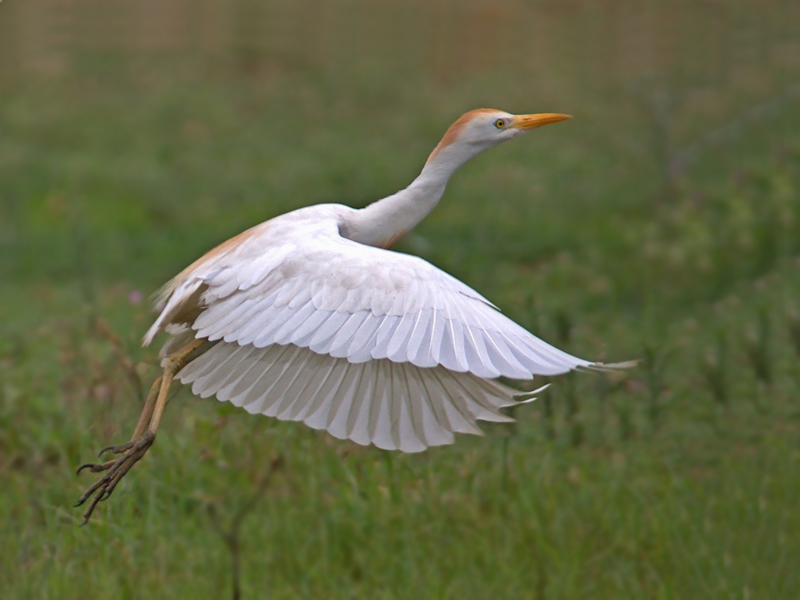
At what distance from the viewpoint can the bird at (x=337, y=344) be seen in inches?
80.7

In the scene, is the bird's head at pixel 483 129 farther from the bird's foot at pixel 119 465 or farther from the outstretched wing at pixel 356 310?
the bird's foot at pixel 119 465

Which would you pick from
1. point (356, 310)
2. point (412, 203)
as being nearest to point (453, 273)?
point (412, 203)

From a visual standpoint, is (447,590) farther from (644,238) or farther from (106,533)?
(644,238)

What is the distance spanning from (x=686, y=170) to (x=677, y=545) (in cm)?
401

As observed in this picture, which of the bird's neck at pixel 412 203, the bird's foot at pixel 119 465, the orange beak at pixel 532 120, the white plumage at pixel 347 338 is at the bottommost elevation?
the bird's foot at pixel 119 465

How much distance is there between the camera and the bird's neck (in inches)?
107

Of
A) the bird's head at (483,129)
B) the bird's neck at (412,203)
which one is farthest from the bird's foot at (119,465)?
the bird's head at (483,129)

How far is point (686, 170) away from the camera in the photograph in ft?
22.2

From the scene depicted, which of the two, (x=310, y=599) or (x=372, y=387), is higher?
(x=372, y=387)

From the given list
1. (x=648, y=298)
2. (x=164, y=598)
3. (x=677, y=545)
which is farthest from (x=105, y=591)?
(x=648, y=298)

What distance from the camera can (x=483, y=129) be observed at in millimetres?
2699

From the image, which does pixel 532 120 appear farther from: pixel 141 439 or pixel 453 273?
pixel 453 273

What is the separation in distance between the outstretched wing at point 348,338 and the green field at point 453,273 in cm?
36

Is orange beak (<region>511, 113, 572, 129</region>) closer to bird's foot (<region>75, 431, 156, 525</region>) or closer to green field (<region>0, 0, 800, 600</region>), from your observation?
green field (<region>0, 0, 800, 600</region>)
